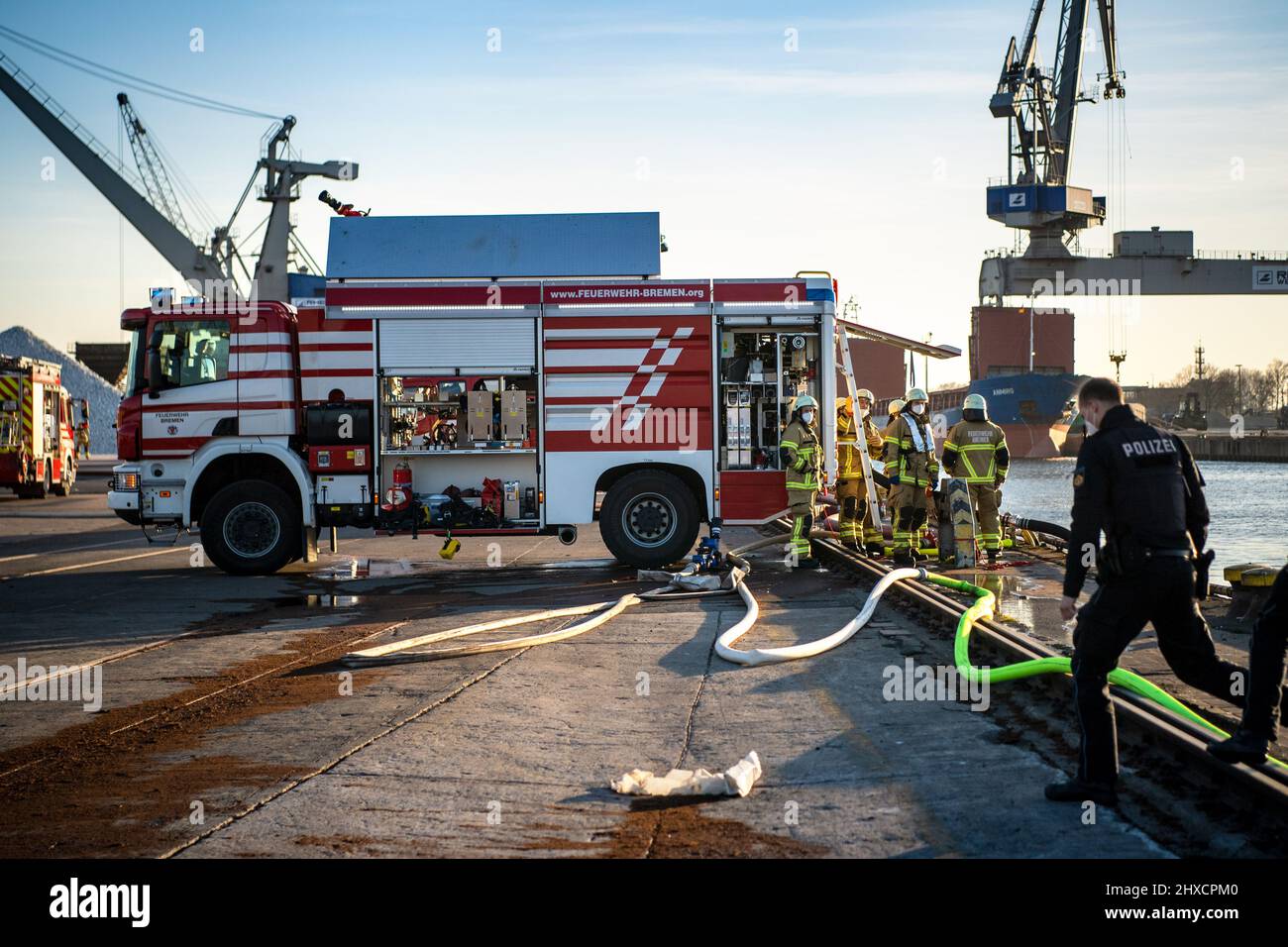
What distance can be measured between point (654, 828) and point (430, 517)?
348 inches

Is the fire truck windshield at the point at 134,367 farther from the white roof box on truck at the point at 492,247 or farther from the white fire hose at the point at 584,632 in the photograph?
the white fire hose at the point at 584,632

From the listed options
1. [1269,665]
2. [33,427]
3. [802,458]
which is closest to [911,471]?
[802,458]

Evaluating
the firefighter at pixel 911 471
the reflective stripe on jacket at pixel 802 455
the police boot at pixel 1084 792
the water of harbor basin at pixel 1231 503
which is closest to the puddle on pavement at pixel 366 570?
the reflective stripe on jacket at pixel 802 455

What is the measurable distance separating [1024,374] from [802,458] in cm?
6509

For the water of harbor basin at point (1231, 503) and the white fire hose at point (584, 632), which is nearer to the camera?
the white fire hose at point (584, 632)

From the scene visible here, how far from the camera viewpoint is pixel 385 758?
561 centimetres

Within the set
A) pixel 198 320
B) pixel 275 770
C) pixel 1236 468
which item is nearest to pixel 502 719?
pixel 275 770

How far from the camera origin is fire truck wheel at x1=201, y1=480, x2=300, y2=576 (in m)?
13.3

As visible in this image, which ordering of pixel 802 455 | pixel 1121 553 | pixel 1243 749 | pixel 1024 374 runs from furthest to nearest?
pixel 1024 374
pixel 802 455
pixel 1121 553
pixel 1243 749

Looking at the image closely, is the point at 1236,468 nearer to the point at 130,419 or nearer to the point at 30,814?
the point at 130,419

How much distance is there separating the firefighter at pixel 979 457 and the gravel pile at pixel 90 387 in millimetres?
57417

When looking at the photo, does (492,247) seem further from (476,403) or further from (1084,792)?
(1084,792)

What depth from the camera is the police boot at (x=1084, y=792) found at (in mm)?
4715

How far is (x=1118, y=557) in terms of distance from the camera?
482 cm
